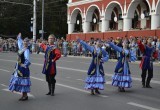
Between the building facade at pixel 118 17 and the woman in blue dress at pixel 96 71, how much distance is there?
2203cm

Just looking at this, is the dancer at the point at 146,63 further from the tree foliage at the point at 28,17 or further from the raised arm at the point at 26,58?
the tree foliage at the point at 28,17

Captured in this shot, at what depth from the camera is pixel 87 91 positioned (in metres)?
12.3

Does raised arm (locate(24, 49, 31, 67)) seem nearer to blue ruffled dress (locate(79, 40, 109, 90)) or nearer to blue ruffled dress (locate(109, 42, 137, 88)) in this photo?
blue ruffled dress (locate(79, 40, 109, 90))

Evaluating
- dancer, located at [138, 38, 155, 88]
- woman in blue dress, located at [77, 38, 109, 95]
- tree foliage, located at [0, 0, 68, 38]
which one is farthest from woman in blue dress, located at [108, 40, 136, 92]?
tree foliage, located at [0, 0, 68, 38]

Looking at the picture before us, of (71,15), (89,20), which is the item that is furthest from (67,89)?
(71,15)

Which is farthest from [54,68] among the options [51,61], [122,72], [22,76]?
[122,72]

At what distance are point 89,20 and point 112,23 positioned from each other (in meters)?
2.99

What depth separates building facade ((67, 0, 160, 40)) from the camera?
113 ft

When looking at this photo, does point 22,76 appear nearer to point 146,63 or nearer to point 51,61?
point 51,61

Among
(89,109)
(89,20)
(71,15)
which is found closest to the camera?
(89,109)

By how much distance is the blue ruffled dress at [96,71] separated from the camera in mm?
11438

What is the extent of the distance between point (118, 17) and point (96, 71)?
32368 millimetres

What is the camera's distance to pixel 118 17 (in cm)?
4334

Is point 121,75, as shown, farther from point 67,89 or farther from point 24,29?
point 24,29
